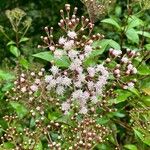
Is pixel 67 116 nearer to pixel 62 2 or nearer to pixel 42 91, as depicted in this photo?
pixel 42 91

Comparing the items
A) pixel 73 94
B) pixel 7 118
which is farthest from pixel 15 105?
pixel 73 94

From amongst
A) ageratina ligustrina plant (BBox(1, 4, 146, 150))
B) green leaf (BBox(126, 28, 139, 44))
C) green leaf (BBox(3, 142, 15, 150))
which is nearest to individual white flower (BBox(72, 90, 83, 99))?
ageratina ligustrina plant (BBox(1, 4, 146, 150))

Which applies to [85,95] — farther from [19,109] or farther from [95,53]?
[19,109]

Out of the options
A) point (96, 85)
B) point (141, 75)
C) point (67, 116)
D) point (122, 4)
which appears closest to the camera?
point (96, 85)

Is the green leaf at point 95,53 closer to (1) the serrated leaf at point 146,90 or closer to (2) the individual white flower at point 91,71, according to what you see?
(2) the individual white flower at point 91,71

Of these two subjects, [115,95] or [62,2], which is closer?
[115,95]

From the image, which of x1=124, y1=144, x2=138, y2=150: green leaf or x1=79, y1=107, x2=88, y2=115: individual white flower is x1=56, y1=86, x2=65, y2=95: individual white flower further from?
x1=124, y1=144, x2=138, y2=150: green leaf

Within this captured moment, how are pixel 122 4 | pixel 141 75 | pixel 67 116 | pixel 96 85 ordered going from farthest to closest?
1. pixel 122 4
2. pixel 141 75
3. pixel 67 116
4. pixel 96 85

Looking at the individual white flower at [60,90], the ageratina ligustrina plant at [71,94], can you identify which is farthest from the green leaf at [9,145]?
the individual white flower at [60,90]
